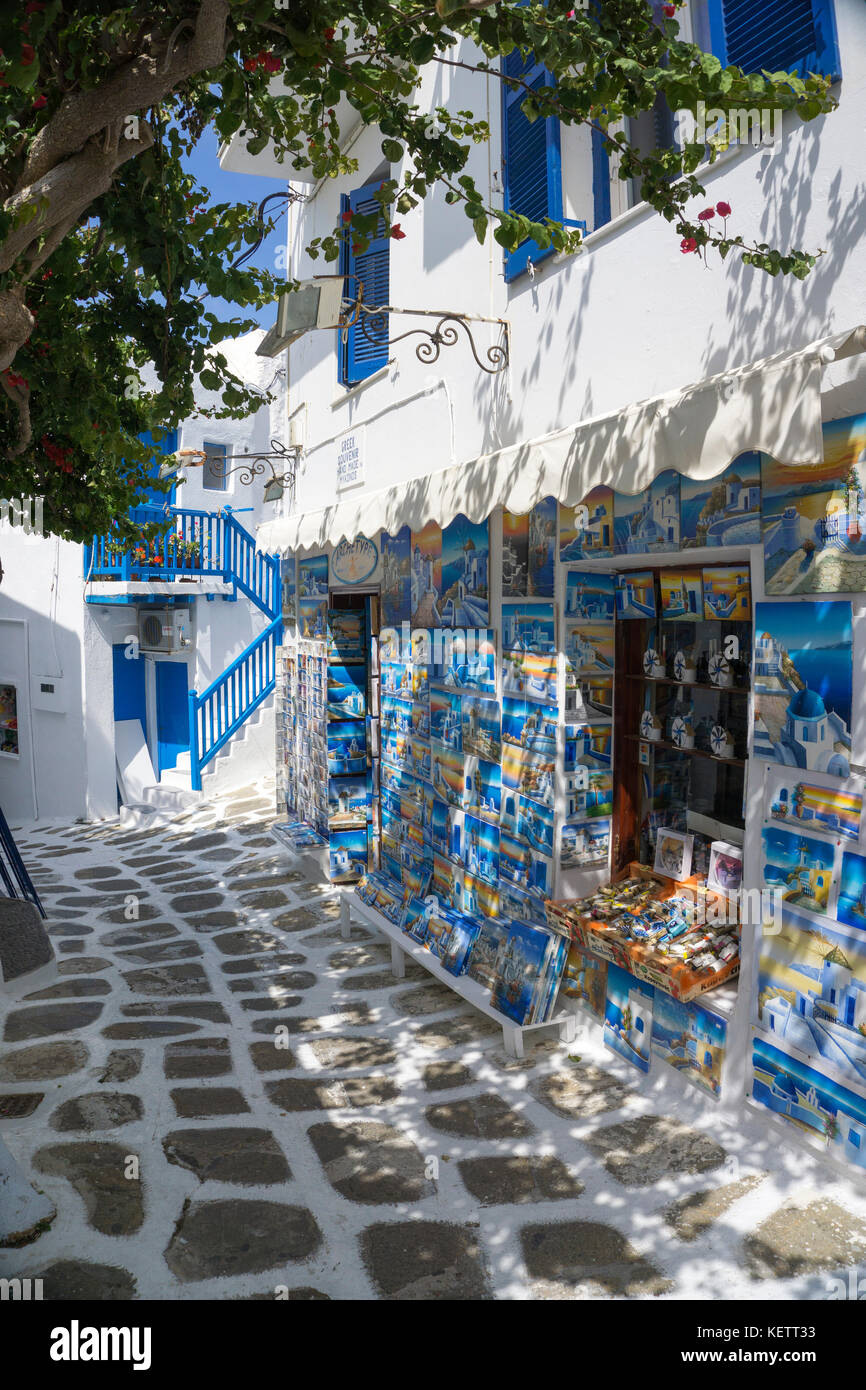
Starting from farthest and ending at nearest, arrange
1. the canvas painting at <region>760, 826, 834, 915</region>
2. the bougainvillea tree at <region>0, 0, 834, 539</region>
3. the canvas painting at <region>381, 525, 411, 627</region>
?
1. the canvas painting at <region>381, 525, 411, 627</region>
2. the canvas painting at <region>760, 826, 834, 915</region>
3. the bougainvillea tree at <region>0, 0, 834, 539</region>

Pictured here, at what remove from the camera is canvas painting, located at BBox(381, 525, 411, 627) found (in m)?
7.95

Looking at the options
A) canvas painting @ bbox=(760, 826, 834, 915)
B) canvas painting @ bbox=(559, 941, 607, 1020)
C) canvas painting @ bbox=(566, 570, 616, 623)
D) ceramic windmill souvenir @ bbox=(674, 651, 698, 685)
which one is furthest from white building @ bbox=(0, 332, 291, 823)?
canvas painting @ bbox=(760, 826, 834, 915)

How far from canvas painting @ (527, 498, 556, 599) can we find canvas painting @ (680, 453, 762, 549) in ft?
3.61

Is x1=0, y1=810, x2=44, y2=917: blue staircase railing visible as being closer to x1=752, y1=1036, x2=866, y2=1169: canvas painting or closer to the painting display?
the painting display

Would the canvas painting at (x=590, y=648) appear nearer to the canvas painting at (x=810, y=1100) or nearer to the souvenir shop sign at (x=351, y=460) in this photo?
the canvas painting at (x=810, y=1100)

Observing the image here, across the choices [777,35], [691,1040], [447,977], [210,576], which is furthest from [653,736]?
[210,576]

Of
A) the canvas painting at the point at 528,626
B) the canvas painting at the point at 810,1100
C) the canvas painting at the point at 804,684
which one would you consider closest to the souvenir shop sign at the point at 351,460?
the canvas painting at the point at 528,626

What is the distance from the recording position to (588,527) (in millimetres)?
5523

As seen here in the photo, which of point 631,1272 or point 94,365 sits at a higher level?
point 94,365

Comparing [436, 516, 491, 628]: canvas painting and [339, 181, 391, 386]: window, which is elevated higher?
[339, 181, 391, 386]: window
